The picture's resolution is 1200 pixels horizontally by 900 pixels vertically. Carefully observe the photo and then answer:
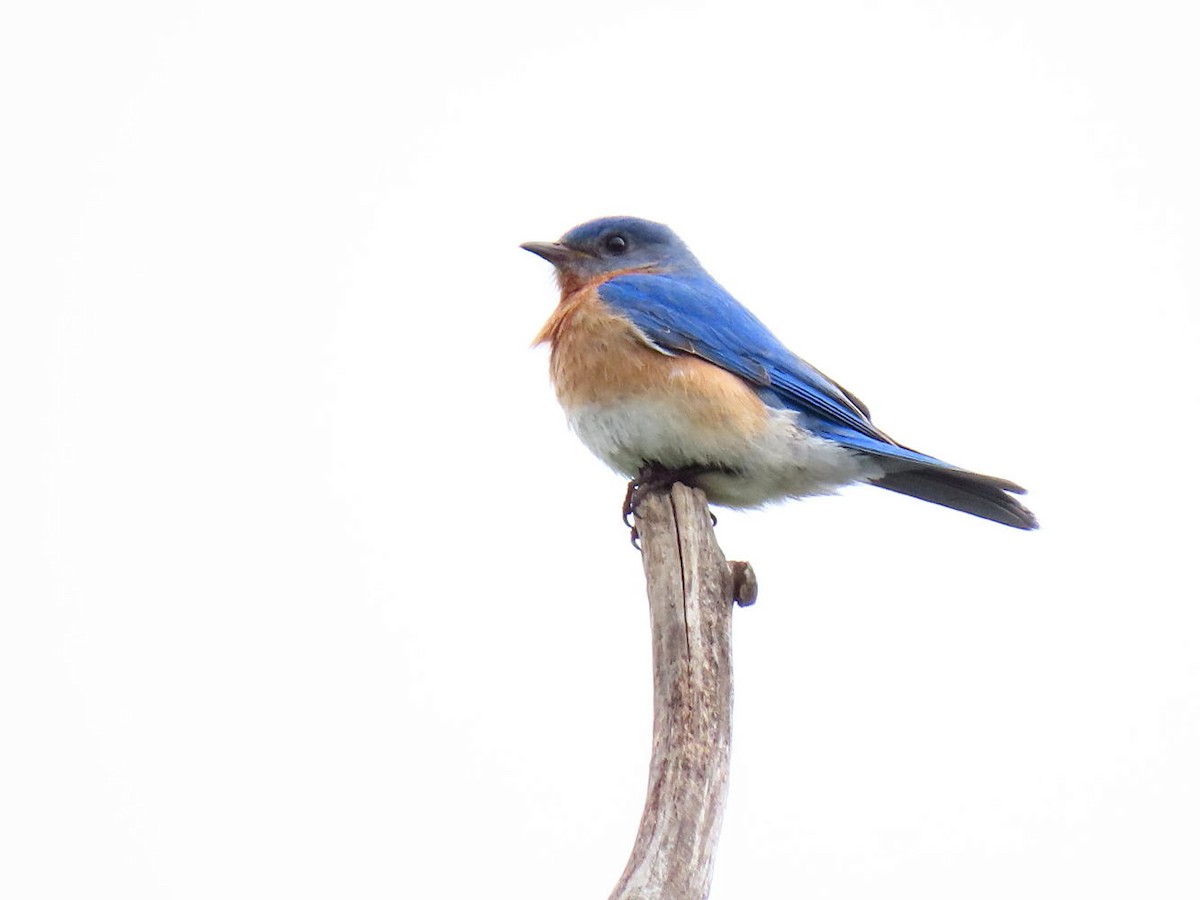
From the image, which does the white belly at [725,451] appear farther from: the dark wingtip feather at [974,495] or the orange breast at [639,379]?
the dark wingtip feather at [974,495]

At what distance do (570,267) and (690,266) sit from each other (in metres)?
0.74

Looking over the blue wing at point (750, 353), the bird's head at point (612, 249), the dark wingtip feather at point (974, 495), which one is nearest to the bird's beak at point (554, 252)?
the bird's head at point (612, 249)

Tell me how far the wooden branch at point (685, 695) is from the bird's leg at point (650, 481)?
562 mm

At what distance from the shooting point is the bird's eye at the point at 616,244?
958 centimetres

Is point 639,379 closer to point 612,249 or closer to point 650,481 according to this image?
point 650,481

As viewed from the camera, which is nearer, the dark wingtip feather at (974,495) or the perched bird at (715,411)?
the dark wingtip feather at (974,495)

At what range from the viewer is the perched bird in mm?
7824

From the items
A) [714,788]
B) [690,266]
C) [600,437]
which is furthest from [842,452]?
[714,788]

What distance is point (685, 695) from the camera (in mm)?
5918

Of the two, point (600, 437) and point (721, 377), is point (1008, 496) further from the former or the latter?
point (600, 437)

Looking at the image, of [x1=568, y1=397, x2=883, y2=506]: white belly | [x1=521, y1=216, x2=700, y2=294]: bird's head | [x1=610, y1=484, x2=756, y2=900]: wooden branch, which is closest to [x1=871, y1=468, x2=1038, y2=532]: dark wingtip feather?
[x1=568, y1=397, x2=883, y2=506]: white belly

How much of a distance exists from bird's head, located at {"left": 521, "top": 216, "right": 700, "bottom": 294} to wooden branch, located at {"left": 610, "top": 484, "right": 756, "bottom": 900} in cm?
290

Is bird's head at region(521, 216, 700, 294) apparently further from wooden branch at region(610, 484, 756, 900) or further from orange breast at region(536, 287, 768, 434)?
wooden branch at region(610, 484, 756, 900)

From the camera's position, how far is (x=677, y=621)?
6.16 metres
